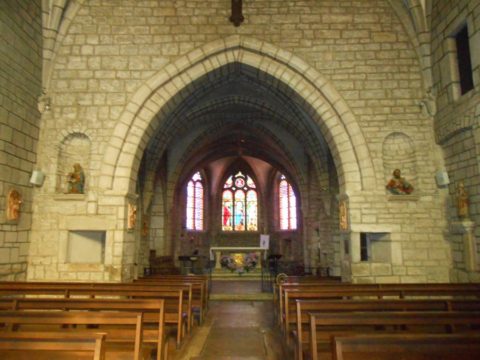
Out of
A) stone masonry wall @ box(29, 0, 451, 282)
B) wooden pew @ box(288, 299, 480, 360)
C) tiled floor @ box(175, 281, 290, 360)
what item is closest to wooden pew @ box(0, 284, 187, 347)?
tiled floor @ box(175, 281, 290, 360)

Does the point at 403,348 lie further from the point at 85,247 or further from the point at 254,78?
the point at 254,78

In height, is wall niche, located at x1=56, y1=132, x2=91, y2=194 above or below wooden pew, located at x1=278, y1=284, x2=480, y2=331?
above

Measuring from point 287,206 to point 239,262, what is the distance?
21.9 ft

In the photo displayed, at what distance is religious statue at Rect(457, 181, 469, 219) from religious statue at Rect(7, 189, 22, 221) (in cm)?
822

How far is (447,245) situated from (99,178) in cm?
730

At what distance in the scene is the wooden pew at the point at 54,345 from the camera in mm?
2053

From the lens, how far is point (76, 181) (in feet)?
25.3

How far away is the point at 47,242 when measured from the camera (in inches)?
295

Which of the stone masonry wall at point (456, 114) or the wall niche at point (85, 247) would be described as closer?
the stone masonry wall at point (456, 114)

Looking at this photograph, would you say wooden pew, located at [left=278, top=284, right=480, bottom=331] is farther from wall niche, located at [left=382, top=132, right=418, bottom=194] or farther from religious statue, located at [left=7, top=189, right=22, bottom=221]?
religious statue, located at [left=7, top=189, right=22, bottom=221]

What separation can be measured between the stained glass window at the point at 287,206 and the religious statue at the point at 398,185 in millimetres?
12997

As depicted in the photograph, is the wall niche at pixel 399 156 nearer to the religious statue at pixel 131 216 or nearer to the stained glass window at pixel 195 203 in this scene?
the religious statue at pixel 131 216

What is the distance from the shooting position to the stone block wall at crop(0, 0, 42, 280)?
6587 millimetres

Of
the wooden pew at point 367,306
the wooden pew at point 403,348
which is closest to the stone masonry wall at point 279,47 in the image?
the wooden pew at point 367,306
